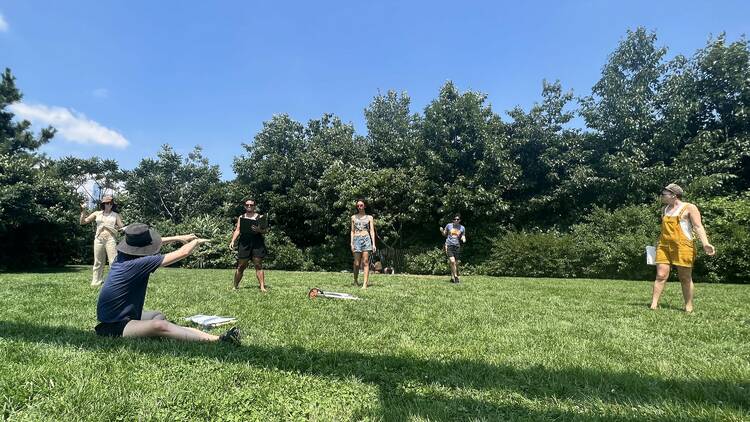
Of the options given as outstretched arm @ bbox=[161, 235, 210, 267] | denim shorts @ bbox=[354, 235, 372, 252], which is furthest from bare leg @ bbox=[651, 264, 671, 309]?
outstretched arm @ bbox=[161, 235, 210, 267]

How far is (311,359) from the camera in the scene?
3518mm

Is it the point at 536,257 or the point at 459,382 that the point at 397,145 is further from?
the point at 459,382

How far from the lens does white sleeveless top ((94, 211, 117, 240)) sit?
29.3ft

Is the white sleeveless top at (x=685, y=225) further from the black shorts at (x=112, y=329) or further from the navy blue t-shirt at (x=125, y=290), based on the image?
the black shorts at (x=112, y=329)

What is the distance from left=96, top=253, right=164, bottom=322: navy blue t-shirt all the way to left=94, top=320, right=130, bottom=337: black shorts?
0.11 feet

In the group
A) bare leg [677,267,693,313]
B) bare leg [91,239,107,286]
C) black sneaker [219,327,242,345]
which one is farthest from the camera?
bare leg [91,239,107,286]

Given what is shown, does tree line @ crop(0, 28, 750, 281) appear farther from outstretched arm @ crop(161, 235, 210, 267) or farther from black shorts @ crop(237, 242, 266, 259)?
outstretched arm @ crop(161, 235, 210, 267)

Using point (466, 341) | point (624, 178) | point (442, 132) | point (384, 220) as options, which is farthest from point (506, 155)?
point (466, 341)

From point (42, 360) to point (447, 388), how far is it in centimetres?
280

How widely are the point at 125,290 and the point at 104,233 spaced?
5921mm

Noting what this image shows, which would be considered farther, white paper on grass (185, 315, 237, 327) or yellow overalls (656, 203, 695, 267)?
yellow overalls (656, 203, 695, 267)

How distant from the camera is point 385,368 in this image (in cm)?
336

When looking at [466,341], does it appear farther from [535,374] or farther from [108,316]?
[108,316]

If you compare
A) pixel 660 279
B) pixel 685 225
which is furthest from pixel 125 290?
pixel 685 225
